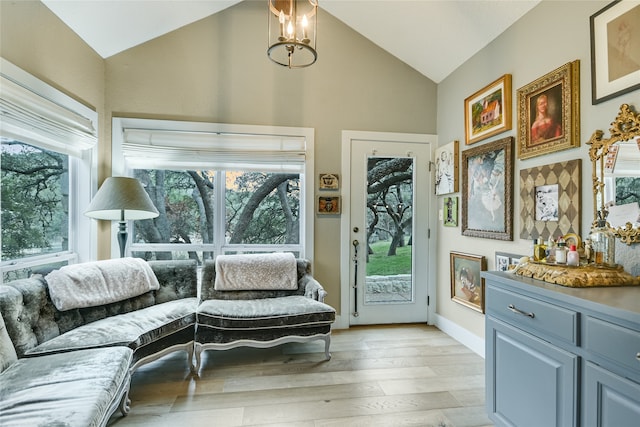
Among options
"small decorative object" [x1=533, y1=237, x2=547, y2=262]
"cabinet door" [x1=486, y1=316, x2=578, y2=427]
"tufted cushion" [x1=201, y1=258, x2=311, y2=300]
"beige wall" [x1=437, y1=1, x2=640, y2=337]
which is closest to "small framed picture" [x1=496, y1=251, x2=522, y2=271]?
"beige wall" [x1=437, y1=1, x2=640, y2=337]

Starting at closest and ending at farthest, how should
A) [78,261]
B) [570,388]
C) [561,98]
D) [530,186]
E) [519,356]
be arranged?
[570,388] → [519,356] → [561,98] → [530,186] → [78,261]

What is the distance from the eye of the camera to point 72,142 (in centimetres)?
253

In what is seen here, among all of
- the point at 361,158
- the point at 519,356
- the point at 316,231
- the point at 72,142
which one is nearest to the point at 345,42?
the point at 361,158

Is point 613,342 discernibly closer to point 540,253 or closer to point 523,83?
point 540,253

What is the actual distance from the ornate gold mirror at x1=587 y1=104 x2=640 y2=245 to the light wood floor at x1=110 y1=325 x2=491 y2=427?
1.37 meters

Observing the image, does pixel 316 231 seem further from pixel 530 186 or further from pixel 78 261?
pixel 78 261

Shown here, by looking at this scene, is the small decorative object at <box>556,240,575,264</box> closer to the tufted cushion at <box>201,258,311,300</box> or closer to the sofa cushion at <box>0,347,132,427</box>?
the tufted cushion at <box>201,258,311,300</box>

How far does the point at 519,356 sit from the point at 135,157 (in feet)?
11.6

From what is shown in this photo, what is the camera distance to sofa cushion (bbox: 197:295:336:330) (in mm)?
2359

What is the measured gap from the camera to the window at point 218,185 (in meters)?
3.11

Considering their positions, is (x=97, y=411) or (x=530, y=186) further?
(x=530, y=186)

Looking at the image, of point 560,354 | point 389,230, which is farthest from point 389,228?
point 560,354

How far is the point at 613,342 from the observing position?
43.9 inches

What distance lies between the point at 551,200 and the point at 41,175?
12.4 feet
